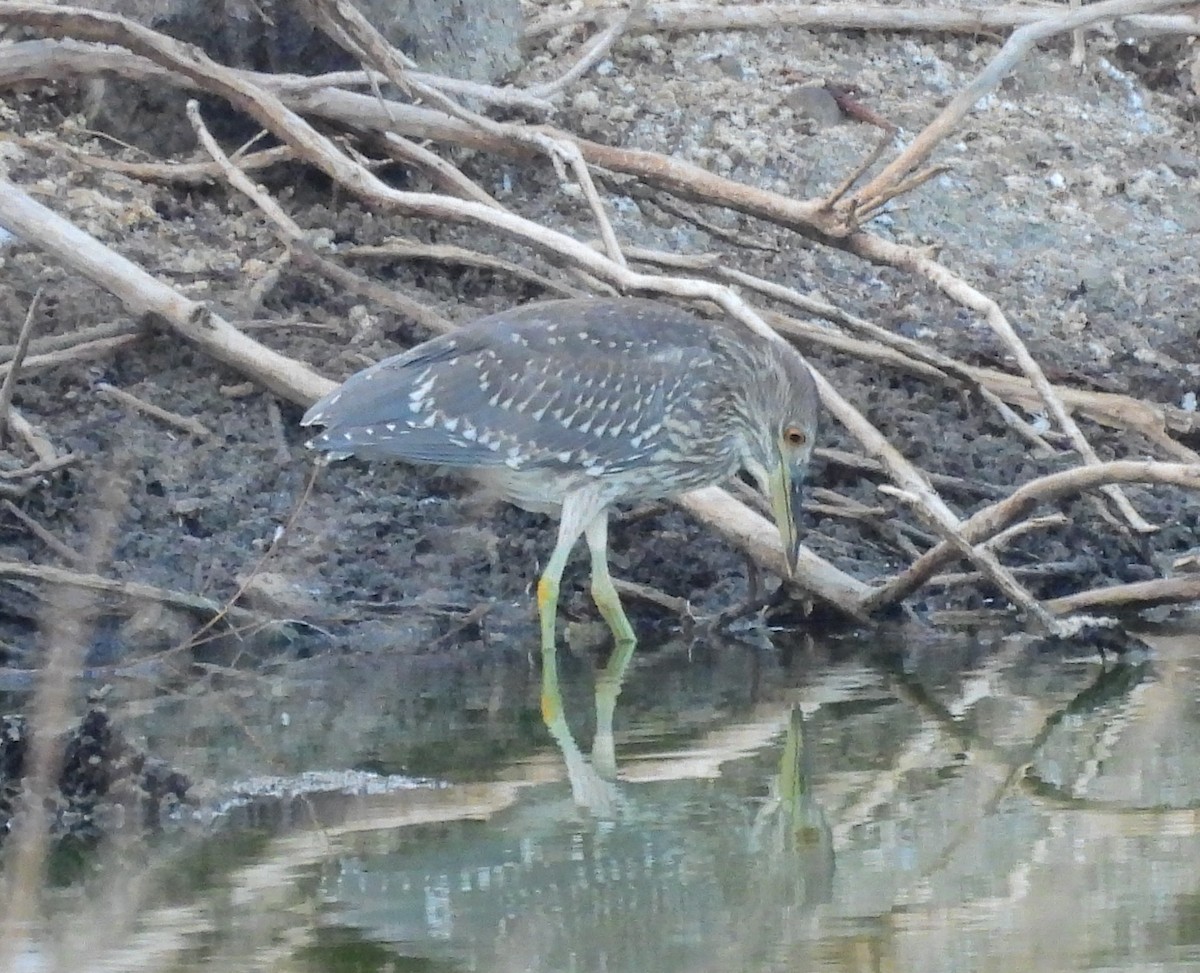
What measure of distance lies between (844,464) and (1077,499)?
0.83 metres

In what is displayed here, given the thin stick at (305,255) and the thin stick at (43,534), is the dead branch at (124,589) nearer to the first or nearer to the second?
the thin stick at (43,534)

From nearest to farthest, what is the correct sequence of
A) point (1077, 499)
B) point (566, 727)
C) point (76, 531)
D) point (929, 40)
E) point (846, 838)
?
1. point (846, 838)
2. point (566, 727)
3. point (76, 531)
4. point (1077, 499)
5. point (929, 40)

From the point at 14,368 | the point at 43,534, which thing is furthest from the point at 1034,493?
the point at 43,534

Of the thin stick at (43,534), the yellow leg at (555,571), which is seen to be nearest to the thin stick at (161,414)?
the thin stick at (43,534)

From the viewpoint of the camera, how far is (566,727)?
562 cm

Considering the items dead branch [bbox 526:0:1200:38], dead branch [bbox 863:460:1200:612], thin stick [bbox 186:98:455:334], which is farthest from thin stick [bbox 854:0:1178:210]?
dead branch [bbox 526:0:1200:38]

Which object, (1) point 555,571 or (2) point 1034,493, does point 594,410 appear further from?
(2) point 1034,493

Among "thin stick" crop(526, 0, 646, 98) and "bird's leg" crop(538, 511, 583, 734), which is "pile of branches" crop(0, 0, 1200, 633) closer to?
"thin stick" crop(526, 0, 646, 98)

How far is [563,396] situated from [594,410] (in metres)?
0.11

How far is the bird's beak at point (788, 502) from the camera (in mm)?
6773

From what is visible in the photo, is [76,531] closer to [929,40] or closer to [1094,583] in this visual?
[1094,583]

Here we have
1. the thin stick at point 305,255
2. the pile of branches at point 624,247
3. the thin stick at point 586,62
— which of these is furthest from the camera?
the thin stick at point 586,62

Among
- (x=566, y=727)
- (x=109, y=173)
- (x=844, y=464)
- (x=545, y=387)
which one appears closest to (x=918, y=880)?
(x=566, y=727)

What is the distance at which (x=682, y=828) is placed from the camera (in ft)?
14.8
